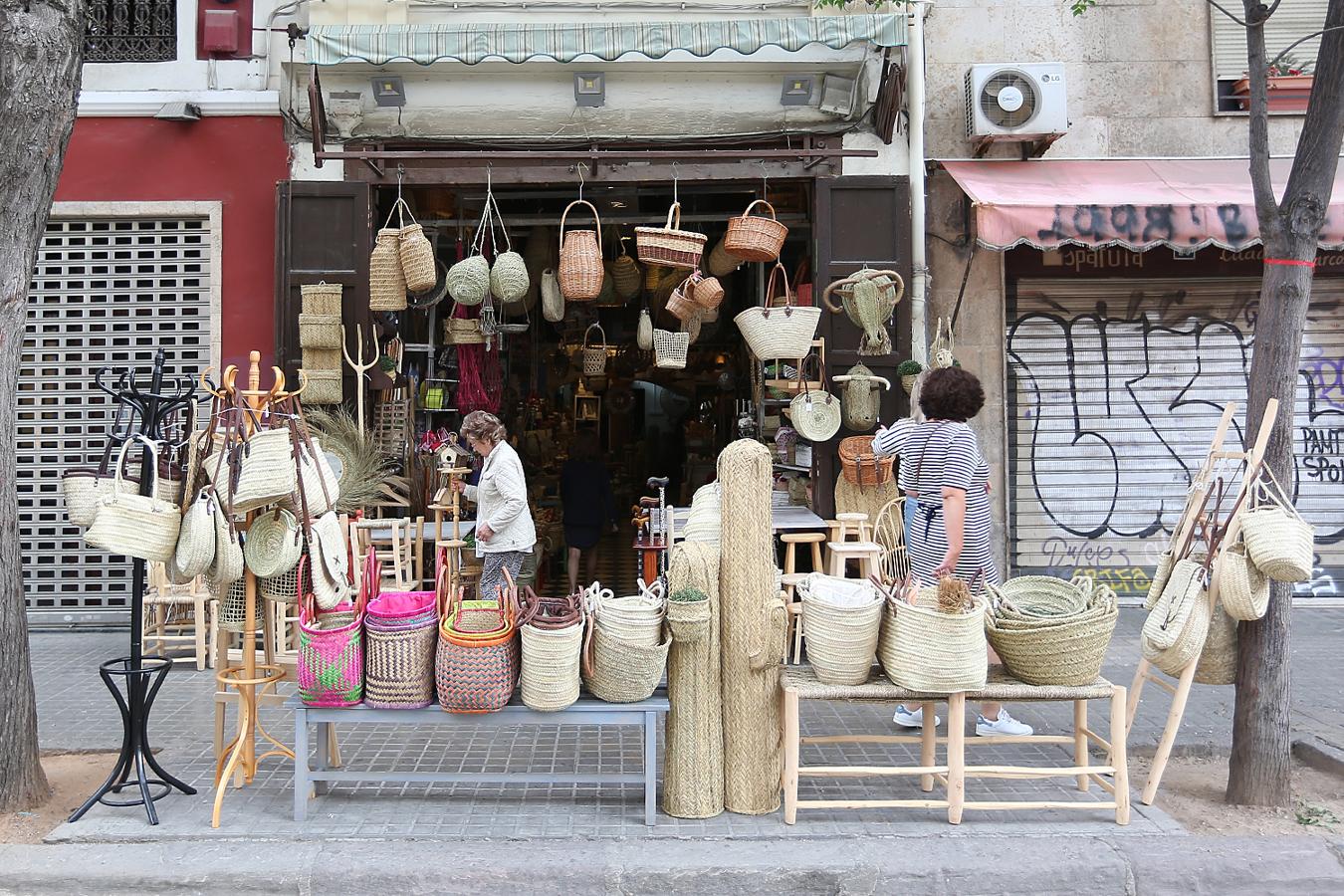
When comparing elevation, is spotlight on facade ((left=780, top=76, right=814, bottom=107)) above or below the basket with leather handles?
above

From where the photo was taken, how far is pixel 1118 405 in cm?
888

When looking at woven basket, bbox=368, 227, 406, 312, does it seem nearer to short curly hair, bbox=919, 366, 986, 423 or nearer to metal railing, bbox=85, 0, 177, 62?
metal railing, bbox=85, 0, 177, 62

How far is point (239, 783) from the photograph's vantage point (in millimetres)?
4723

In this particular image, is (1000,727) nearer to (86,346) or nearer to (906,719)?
(906,719)

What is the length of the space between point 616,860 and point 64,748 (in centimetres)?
336

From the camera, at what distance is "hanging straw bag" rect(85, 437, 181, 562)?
13.4 feet

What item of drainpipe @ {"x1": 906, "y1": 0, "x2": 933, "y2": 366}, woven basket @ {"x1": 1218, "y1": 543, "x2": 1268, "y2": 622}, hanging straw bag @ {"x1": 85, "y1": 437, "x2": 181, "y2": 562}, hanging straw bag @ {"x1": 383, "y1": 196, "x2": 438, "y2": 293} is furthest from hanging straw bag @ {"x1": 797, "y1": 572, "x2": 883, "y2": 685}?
hanging straw bag @ {"x1": 383, "y1": 196, "x2": 438, "y2": 293}

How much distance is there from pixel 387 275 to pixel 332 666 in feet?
13.7

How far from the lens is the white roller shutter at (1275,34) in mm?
8609

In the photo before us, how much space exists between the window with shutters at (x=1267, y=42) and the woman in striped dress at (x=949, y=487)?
5.48 m

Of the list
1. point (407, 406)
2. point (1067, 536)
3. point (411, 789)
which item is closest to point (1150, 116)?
point (1067, 536)

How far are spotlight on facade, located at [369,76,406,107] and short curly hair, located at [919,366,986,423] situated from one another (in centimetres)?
515

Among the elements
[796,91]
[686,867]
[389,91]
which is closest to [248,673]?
[686,867]

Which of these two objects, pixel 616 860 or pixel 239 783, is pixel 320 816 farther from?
pixel 616 860
